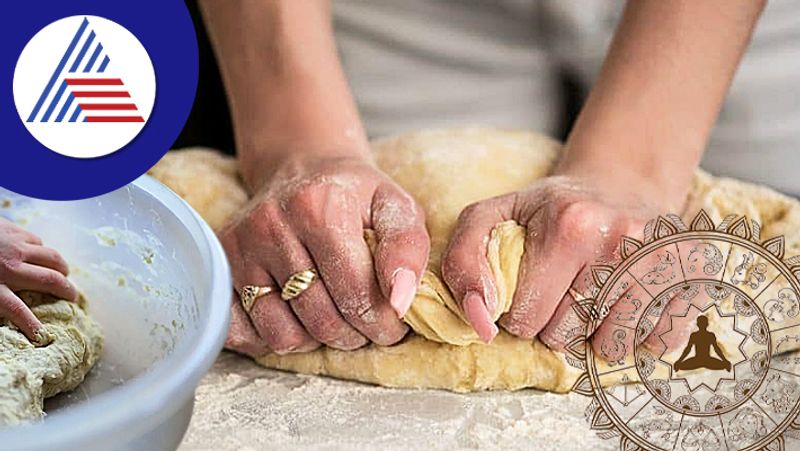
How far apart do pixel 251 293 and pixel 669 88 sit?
546mm

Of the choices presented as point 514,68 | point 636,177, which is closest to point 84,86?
point 636,177

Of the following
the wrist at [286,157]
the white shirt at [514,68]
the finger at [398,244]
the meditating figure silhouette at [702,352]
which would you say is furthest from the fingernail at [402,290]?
the white shirt at [514,68]

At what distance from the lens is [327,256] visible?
36.1 inches

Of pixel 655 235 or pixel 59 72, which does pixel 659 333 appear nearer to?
pixel 655 235

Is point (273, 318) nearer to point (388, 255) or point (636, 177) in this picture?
point (388, 255)

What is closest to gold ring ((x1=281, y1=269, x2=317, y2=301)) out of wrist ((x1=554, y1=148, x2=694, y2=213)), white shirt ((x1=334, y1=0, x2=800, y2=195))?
wrist ((x1=554, y1=148, x2=694, y2=213))

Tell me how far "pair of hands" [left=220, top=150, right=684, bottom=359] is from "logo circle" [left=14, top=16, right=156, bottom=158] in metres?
0.29

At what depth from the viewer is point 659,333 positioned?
0.94 m

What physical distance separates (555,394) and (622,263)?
0.16 m

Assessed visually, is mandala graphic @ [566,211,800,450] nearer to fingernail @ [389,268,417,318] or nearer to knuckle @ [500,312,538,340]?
knuckle @ [500,312,538,340]

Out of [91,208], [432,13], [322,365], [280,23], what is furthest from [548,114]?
[91,208]

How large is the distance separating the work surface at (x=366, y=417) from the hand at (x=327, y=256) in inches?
1.9

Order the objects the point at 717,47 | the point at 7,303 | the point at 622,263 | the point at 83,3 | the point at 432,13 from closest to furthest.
A: 1. the point at 83,3
2. the point at 7,303
3. the point at 622,263
4. the point at 717,47
5. the point at 432,13

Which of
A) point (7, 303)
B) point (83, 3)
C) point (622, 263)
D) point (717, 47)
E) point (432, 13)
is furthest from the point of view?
point (432, 13)
